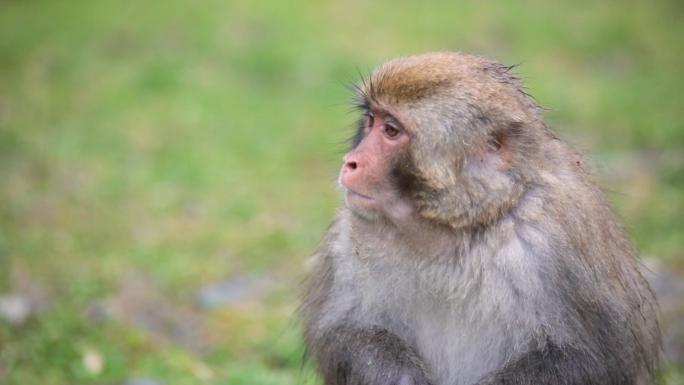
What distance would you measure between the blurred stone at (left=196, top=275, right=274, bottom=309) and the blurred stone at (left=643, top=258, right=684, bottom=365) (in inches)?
87.5

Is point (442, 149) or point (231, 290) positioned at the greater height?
point (442, 149)

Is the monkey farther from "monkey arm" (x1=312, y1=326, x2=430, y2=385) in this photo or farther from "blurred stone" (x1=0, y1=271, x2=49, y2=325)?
"blurred stone" (x1=0, y1=271, x2=49, y2=325)

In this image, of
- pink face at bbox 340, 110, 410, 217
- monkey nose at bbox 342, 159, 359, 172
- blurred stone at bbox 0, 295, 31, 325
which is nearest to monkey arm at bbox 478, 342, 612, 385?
pink face at bbox 340, 110, 410, 217

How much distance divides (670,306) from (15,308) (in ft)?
11.7

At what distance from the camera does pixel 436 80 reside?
2438 millimetres

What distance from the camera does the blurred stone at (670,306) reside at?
4.02 m

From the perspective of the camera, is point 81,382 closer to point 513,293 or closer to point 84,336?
point 84,336

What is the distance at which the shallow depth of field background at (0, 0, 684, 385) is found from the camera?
418 centimetres

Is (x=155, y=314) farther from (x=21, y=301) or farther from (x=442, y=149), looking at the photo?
(x=442, y=149)

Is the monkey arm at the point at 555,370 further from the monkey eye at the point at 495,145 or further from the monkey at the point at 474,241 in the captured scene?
the monkey eye at the point at 495,145

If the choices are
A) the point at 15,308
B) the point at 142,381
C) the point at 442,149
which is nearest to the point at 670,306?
the point at 442,149

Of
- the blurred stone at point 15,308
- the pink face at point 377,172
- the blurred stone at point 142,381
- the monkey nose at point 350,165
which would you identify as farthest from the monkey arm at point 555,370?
the blurred stone at point 15,308

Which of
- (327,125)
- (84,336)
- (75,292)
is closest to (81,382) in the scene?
(84,336)

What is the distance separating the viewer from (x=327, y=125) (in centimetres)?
683
